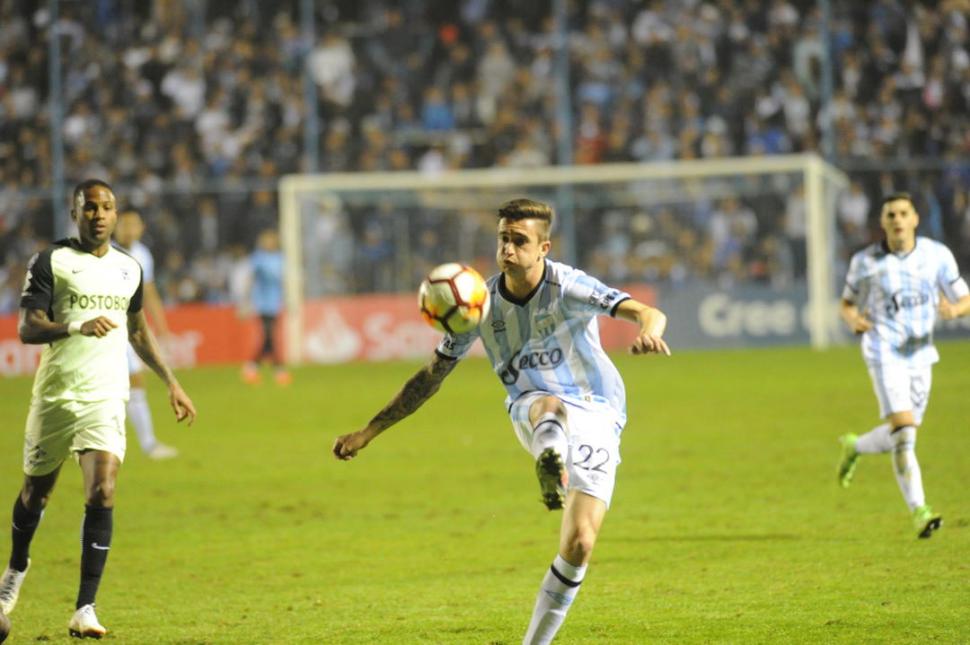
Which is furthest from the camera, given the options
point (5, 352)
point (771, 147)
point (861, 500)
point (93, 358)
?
point (771, 147)

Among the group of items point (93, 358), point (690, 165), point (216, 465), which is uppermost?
point (690, 165)

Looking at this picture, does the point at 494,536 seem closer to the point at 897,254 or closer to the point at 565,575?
the point at 897,254

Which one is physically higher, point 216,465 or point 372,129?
point 372,129

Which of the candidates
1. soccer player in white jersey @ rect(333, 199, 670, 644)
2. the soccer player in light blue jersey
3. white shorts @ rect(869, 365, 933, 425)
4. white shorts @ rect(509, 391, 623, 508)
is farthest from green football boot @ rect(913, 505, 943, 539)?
the soccer player in light blue jersey

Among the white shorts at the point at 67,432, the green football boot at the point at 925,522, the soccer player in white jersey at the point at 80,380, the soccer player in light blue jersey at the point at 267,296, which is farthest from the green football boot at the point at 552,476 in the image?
the soccer player in light blue jersey at the point at 267,296

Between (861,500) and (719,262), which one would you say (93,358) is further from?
(719,262)

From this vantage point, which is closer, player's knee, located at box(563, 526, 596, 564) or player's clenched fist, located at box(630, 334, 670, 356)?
player's clenched fist, located at box(630, 334, 670, 356)

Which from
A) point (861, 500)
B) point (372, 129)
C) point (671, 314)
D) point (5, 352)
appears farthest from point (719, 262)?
point (861, 500)

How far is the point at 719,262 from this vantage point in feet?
88.2

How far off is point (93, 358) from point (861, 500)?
626cm

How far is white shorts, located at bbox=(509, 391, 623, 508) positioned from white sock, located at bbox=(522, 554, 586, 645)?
349 millimetres

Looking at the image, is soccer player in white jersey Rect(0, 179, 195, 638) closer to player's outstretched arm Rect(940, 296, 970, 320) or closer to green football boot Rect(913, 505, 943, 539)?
green football boot Rect(913, 505, 943, 539)

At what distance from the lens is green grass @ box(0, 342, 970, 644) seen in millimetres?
7260

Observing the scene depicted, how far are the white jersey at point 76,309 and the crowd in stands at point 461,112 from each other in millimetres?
19555
